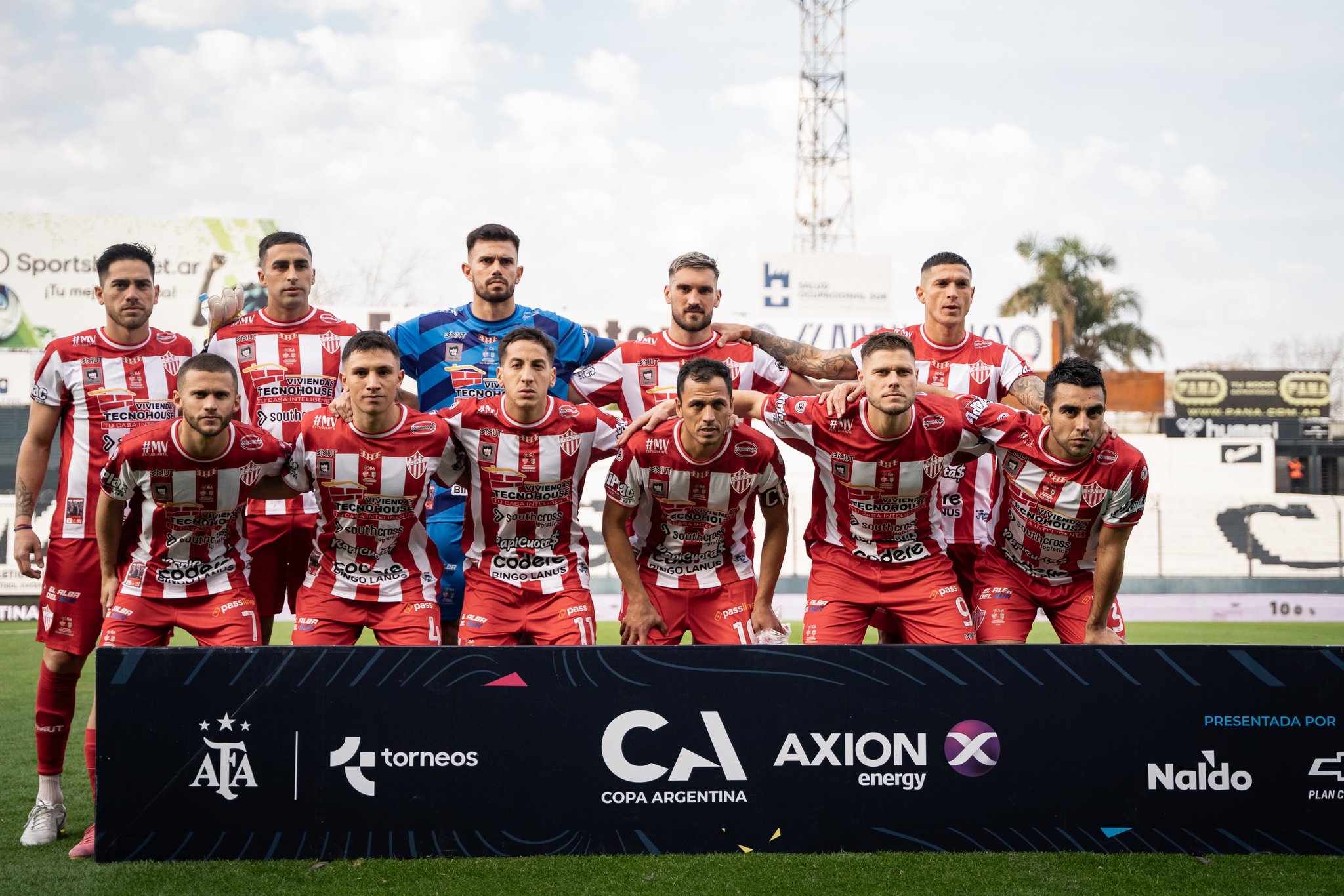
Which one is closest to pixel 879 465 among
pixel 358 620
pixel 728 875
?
pixel 728 875

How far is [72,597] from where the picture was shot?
16.4 feet

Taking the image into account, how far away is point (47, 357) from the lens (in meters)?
5.15

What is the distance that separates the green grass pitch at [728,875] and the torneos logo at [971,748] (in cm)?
33

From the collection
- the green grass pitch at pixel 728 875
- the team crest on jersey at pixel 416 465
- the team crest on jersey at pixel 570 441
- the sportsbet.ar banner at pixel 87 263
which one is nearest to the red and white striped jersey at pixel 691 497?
the team crest on jersey at pixel 570 441

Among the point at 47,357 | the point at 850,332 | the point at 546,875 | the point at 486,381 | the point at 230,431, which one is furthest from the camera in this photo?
the point at 850,332

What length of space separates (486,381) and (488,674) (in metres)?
2.14

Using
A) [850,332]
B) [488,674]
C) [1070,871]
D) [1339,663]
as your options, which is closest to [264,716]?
[488,674]

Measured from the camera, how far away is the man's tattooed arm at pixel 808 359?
591cm

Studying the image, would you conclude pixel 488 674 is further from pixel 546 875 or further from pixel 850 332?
pixel 850 332

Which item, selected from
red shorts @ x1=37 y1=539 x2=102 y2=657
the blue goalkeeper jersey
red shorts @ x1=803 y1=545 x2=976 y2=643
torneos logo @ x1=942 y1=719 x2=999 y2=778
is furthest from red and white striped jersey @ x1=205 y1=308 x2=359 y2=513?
torneos logo @ x1=942 y1=719 x2=999 y2=778

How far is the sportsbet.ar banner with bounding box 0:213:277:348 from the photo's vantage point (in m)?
24.5

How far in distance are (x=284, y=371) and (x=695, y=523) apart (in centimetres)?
222

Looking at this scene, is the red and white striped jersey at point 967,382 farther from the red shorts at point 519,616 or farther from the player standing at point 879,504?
the red shorts at point 519,616

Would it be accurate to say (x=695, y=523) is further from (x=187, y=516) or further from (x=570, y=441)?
(x=187, y=516)
